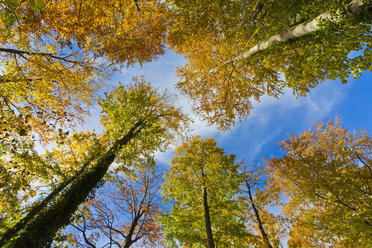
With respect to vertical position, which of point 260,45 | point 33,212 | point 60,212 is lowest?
point 33,212

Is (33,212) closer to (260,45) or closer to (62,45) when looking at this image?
(62,45)

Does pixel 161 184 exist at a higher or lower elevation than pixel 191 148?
lower

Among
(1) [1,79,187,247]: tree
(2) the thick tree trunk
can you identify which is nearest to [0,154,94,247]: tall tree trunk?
(1) [1,79,187,247]: tree

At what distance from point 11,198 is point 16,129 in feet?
7.89

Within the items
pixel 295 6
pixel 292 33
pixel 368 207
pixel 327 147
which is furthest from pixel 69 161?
pixel 327 147

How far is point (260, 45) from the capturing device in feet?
17.5

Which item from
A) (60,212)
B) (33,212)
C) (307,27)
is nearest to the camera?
(307,27)

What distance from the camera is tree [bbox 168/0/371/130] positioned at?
369 cm

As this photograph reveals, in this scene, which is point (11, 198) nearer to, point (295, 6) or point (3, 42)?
point (3, 42)

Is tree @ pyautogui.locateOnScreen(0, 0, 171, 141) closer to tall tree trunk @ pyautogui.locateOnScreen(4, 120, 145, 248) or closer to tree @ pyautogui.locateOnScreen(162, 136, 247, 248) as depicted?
tall tree trunk @ pyautogui.locateOnScreen(4, 120, 145, 248)

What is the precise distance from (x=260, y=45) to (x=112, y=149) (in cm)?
809

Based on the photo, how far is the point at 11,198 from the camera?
5.02m

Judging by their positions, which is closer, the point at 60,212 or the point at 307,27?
the point at 307,27

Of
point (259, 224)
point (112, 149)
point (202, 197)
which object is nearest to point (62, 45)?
point (112, 149)
